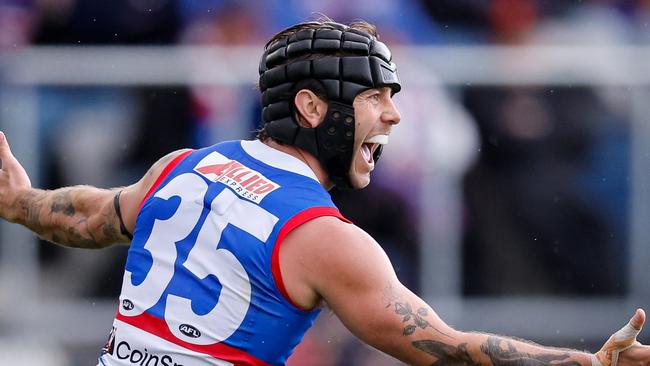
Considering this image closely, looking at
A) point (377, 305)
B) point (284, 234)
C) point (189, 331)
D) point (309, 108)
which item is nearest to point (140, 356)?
point (189, 331)

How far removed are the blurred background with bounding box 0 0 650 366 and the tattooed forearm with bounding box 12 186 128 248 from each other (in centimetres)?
334

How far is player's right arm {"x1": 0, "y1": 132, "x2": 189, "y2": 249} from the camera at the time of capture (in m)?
4.38

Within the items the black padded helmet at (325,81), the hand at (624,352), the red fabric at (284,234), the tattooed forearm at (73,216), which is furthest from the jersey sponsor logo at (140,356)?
the hand at (624,352)

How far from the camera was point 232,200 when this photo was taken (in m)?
3.87

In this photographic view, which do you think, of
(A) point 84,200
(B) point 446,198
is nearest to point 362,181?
(A) point 84,200

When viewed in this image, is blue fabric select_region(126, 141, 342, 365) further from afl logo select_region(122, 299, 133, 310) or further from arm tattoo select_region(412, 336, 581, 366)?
arm tattoo select_region(412, 336, 581, 366)

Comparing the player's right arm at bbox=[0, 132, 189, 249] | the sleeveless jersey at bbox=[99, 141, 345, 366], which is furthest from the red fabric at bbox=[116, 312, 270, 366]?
the player's right arm at bbox=[0, 132, 189, 249]

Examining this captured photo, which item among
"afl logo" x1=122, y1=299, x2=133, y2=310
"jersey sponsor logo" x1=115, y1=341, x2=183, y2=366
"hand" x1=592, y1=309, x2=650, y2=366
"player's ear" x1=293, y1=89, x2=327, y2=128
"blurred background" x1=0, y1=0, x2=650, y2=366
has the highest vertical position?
"player's ear" x1=293, y1=89, x2=327, y2=128

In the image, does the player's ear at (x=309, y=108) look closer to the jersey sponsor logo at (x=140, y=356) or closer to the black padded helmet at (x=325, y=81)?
the black padded helmet at (x=325, y=81)

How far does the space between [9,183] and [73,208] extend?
1.09 ft

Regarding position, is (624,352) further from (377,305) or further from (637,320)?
(377,305)

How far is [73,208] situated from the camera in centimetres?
462

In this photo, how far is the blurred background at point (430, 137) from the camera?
8.08 meters

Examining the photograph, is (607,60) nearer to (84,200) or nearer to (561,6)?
(561,6)
